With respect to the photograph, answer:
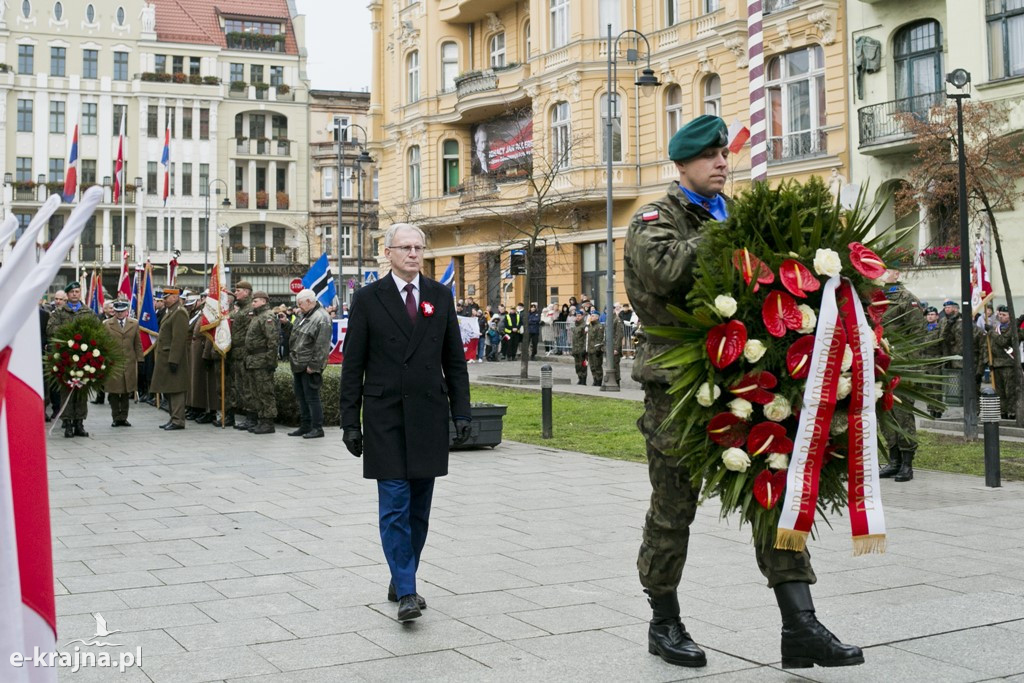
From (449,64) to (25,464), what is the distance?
47.4 meters

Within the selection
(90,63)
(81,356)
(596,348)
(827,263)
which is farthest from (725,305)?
(90,63)

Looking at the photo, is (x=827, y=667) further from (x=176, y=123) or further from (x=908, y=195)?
(x=176, y=123)

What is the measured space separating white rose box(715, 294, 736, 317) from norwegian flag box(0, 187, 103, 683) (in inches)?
97.0

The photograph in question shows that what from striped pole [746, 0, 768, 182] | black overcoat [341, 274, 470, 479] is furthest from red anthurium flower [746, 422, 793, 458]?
striped pole [746, 0, 768, 182]

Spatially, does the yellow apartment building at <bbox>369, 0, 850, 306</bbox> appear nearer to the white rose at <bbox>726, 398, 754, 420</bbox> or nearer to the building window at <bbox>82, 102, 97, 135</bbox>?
the white rose at <bbox>726, 398, 754, 420</bbox>

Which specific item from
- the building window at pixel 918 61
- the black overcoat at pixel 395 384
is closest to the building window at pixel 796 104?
the building window at pixel 918 61

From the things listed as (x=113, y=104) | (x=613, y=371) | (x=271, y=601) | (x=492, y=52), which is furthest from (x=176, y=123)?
(x=271, y=601)

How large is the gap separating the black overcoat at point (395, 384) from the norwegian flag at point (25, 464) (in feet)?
11.4

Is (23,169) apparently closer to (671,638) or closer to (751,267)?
(671,638)

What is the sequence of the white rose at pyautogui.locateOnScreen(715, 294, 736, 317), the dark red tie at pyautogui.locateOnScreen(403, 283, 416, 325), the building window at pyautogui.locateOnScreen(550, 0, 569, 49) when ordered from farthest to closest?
the building window at pyautogui.locateOnScreen(550, 0, 569, 49) < the dark red tie at pyautogui.locateOnScreen(403, 283, 416, 325) < the white rose at pyautogui.locateOnScreen(715, 294, 736, 317)

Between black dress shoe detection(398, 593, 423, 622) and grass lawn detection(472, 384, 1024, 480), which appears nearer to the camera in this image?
black dress shoe detection(398, 593, 423, 622)

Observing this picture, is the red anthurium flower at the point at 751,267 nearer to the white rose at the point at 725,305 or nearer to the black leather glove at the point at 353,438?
the white rose at the point at 725,305

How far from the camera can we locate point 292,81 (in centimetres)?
7756

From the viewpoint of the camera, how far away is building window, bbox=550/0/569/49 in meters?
40.6
